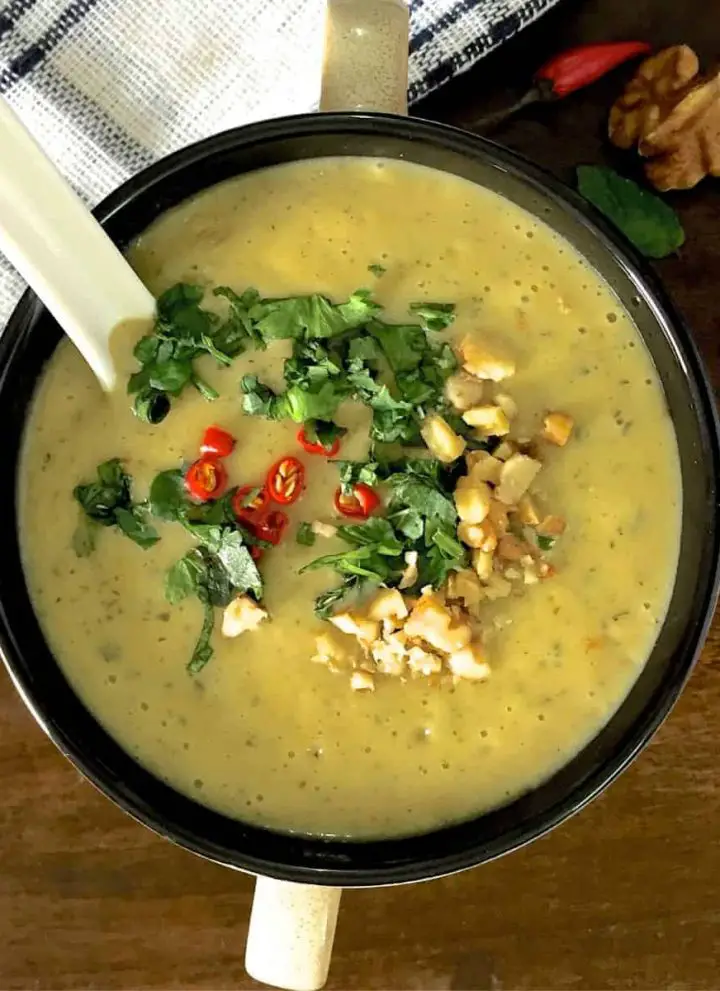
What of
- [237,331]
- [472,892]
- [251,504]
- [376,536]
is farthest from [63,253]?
[472,892]

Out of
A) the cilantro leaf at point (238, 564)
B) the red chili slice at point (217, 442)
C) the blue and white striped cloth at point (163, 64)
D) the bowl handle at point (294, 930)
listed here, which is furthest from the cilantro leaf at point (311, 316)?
the bowl handle at point (294, 930)

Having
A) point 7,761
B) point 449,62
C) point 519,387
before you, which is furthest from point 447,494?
point 7,761

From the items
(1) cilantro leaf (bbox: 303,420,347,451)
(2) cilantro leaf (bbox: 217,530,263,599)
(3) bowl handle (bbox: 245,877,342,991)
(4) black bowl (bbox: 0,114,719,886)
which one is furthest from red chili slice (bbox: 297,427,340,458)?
(3) bowl handle (bbox: 245,877,342,991)

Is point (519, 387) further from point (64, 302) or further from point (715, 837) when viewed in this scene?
point (715, 837)

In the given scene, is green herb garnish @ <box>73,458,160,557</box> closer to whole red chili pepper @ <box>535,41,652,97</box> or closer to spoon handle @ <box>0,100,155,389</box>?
spoon handle @ <box>0,100,155,389</box>

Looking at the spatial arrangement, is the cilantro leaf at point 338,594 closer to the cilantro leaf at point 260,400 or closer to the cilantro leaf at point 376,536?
the cilantro leaf at point 376,536

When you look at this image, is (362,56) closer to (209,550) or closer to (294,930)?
(209,550)

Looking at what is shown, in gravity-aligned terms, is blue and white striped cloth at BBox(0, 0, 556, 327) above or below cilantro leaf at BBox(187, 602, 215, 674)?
above

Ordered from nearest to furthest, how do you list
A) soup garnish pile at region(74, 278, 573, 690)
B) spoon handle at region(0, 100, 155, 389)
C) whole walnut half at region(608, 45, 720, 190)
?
1. spoon handle at region(0, 100, 155, 389)
2. soup garnish pile at region(74, 278, 573, 690)
3. whole walnut half at region(608, 45, 720, 190)
